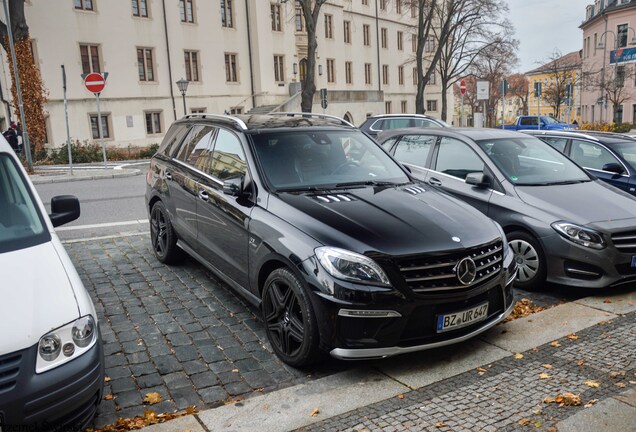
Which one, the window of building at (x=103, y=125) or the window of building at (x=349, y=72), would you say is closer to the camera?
the window of building at (x=103, y=125)

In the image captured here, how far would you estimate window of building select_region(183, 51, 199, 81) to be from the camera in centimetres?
3778

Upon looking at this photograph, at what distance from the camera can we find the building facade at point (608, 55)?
2245 inches

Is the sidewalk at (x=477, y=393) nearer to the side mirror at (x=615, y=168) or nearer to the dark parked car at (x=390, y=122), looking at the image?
the side mirror at (x=615, y=168)

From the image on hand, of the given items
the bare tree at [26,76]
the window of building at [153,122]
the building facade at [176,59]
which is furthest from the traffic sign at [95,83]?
the window of building at [153,122]

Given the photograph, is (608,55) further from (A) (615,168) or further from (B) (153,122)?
(A) (615,168)

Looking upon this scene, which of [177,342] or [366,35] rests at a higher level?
[366,35]

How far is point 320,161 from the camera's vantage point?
5562 mm

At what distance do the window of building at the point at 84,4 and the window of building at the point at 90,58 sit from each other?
6.99ft

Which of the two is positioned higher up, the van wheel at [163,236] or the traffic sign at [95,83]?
the traffic sign at [95,83]

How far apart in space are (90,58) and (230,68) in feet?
33.7

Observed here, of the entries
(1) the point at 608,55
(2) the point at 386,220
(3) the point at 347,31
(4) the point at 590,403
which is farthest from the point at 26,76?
(1) the point at 608,55

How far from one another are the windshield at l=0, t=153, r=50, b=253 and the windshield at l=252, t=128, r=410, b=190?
6.37 ft

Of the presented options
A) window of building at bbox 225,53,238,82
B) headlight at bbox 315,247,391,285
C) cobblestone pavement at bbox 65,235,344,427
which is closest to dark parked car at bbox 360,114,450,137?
cobblestone pavement at bbox 65,235,344,427

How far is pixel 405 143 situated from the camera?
8594 mm
